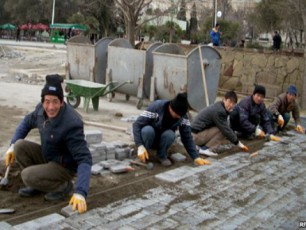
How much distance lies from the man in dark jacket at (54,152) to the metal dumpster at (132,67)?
644cm

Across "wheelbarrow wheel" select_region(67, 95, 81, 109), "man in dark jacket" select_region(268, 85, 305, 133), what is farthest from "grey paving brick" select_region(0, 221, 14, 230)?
"wheelbarrow wheel" select_region(67, 95, 81, 109)

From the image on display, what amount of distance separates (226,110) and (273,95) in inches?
333

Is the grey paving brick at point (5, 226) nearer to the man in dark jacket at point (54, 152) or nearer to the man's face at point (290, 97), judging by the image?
the man in dark jacket at point (54, 152)

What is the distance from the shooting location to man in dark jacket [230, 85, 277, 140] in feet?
24.3

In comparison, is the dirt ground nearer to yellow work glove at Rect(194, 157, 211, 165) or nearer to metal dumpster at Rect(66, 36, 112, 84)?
yellow work glove at Rect(194, 157, 211, 165)

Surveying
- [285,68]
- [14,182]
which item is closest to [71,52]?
[285,68]

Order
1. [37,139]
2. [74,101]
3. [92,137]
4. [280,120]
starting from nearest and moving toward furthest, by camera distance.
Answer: [92,137] → [37,139] → [280,120] → [74,101]

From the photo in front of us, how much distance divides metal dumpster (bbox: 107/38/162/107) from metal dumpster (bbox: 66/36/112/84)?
20.6 inches

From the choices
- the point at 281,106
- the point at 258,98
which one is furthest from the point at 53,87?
the point at 281,106

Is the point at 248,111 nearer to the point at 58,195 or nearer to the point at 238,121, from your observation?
the point at 238,121

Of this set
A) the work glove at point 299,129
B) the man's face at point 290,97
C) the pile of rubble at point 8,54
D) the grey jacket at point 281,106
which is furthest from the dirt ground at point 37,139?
the pile of rubble at point 8,54

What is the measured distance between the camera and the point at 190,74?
9.34m

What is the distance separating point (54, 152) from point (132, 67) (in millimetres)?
7018

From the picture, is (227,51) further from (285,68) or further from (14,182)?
(14,182)
